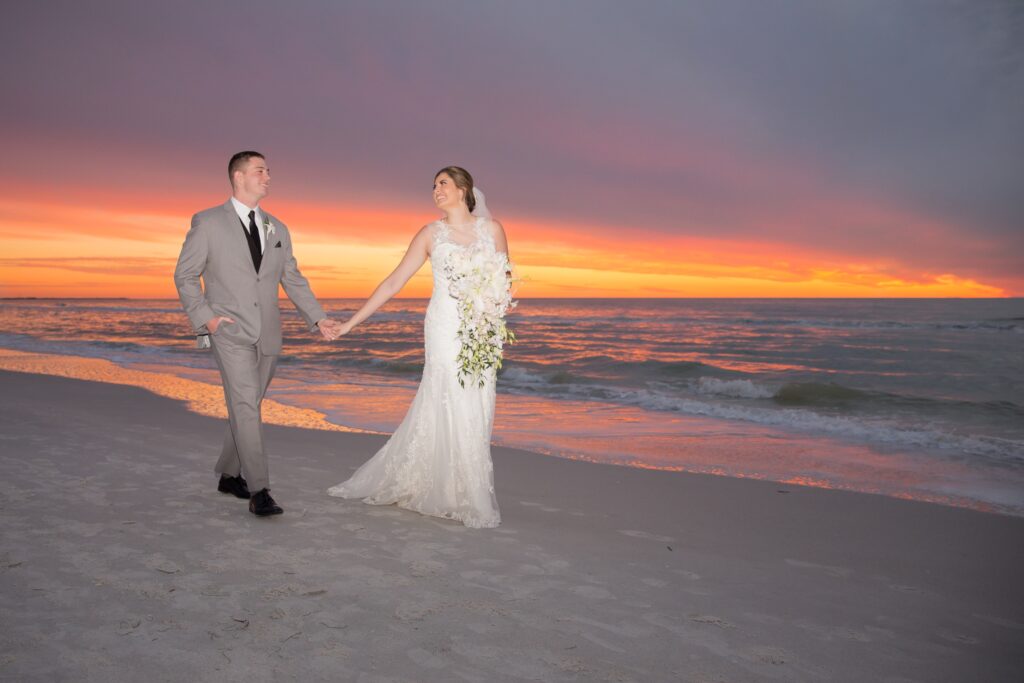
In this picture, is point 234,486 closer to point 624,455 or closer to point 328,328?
point 328,328

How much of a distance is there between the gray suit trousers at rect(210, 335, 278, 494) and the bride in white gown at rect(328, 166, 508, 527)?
A: 0.77 metres

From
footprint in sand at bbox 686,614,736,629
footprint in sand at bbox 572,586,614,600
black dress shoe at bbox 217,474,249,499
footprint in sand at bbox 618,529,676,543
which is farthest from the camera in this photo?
black dress shoe at bbox 217,474,249,499

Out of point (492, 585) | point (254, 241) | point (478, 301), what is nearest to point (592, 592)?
point (492, 585)

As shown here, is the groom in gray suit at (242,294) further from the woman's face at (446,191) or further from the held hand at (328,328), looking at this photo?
the woman's face at (446,191)

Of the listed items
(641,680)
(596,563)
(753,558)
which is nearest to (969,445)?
(753,558)

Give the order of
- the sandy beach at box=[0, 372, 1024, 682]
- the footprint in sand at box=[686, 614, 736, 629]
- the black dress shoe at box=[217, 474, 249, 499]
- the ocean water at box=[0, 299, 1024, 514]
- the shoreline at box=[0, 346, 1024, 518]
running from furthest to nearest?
the ocean water at box=[0, 299, 1024, 514], the shoreline at box=[0, 346, 1024, 518], the black dress shoe at box=[217, 474, 249, 499], the footprint in sand at box=[686, 614, 736, 629], the sandy beach at box=[0, 372, 1024, 682]

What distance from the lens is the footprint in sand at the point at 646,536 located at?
4.91m

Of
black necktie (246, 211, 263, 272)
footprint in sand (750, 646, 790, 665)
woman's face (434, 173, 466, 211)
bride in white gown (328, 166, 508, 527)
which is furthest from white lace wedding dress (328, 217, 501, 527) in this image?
footprint in sand (750, 646, 790, 665)

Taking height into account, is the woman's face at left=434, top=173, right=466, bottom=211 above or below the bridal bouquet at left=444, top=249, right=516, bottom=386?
above

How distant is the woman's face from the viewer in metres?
4.99

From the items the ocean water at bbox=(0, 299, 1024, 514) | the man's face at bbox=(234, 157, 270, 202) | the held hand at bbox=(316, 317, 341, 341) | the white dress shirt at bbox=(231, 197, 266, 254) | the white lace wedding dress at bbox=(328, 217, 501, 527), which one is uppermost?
the man's face at bbox=(234, 157, 270, 202)

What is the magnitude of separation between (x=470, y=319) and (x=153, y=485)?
266 centimetres

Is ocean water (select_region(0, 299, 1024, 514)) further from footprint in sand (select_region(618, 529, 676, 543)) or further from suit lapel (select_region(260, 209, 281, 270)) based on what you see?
suit lapel (select_region(260, 209, 281, 270))

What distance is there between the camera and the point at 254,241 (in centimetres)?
475
